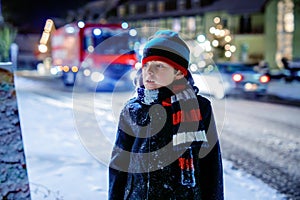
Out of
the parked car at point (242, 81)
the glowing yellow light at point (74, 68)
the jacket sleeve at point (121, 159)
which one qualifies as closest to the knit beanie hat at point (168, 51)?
the jacket sleeve at point (121, 159)

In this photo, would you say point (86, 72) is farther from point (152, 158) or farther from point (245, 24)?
point (245, 24)

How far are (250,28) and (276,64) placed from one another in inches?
257

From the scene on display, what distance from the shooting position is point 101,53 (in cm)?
1947

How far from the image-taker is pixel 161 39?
2354mm

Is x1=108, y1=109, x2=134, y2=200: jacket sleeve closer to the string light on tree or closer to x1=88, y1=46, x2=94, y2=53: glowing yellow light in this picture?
x1=88, y1=46, x2=94, y2=53: glowing yellow light

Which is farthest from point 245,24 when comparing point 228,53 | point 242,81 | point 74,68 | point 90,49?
point 90,49

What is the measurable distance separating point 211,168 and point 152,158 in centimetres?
34

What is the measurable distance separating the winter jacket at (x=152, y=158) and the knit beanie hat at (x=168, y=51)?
203mm

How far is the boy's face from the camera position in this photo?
229 cm

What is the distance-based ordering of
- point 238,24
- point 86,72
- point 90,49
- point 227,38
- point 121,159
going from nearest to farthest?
point 121,159 → point 86,72 → point 90,49 → point 238,24 → point 227,38

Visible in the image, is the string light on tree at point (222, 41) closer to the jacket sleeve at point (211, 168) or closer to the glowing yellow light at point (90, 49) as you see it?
the glowing yellow light at point (90, 49)

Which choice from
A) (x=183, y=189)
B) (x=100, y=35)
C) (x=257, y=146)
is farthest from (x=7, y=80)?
(x=100, y=35)

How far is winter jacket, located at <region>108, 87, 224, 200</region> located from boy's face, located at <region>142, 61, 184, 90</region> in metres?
0.11

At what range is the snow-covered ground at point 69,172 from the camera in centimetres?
522
